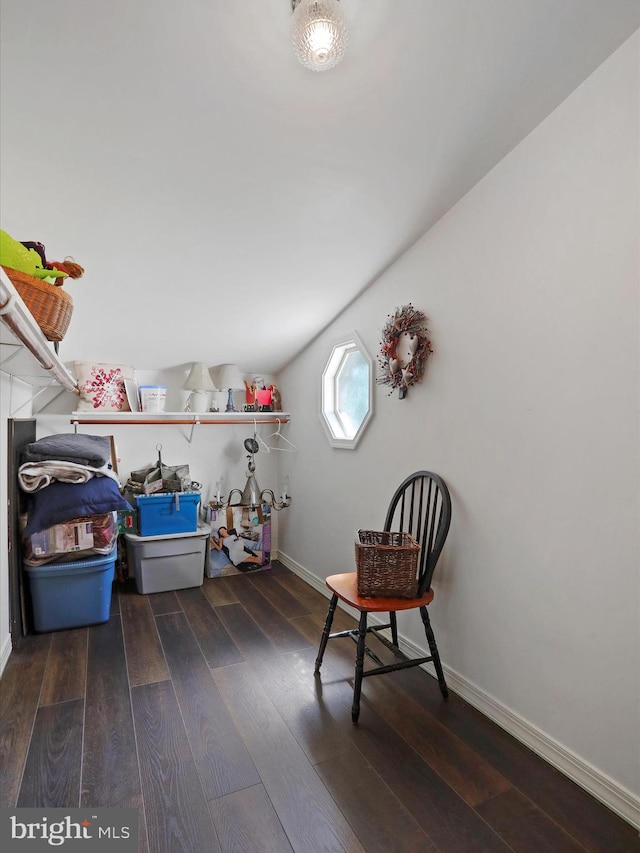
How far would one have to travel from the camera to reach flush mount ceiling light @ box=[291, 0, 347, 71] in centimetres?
127

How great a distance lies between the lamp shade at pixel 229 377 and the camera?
356cm

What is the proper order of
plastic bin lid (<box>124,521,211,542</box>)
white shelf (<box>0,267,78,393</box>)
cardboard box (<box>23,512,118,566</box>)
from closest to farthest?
white shelf (<box>0,267,78,393</box>), cardboard box (<box>23,512,118,566</box>), plastic bin lid (<box>124,521,211,542</box>)

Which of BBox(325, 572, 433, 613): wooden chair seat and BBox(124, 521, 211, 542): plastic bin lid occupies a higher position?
BBox(124, 521, 211, 542): plastic bin lid

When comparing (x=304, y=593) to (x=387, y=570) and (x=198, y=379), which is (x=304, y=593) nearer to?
(x=387, y=570)

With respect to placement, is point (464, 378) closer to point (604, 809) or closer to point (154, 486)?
point (604, 809)

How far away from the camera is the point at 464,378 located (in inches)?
80.9

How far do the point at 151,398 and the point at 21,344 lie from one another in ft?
5.71

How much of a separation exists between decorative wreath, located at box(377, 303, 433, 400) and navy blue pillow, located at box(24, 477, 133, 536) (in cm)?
166

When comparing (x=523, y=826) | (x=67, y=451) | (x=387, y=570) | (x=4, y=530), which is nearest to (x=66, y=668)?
(x=4, y=530)

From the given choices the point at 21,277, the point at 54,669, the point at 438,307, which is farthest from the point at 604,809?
the point at 21,277

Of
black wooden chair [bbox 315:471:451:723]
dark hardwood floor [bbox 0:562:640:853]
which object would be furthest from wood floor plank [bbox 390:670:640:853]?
black wooden chair [bbox 315:471:451:723]

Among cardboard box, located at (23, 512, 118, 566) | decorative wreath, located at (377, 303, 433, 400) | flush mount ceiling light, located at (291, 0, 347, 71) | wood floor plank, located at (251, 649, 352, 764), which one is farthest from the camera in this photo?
cardboard box, located at (23, 512, 118, 566)

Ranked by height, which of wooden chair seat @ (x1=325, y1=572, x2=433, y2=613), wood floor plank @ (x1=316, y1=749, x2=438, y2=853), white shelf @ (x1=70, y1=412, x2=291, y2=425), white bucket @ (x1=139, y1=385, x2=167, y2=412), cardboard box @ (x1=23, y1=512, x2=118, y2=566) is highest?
white bucket @ (x1=139, y1=385, x2=167, y2=412)

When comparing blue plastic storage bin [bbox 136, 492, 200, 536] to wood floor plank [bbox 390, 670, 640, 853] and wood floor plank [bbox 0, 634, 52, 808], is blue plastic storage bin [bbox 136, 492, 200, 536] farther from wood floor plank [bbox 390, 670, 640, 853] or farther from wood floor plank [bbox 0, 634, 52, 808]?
wood floor plank [bbox 390, 670, 640, 853]
